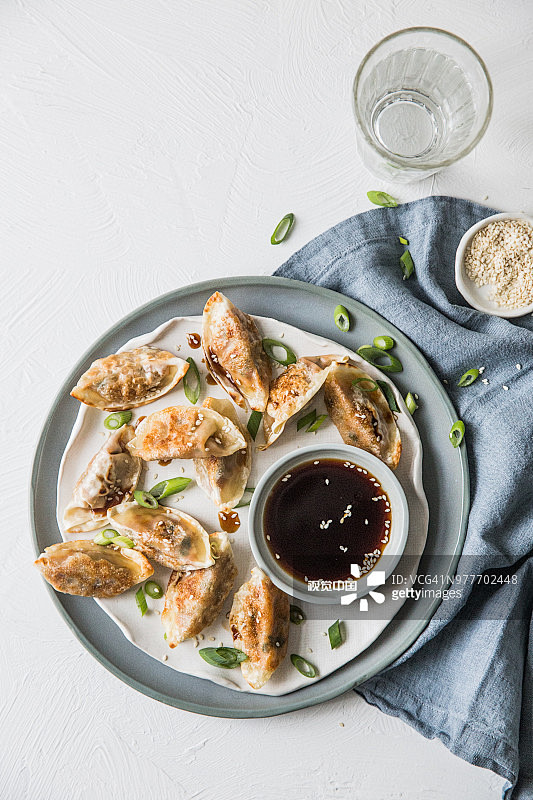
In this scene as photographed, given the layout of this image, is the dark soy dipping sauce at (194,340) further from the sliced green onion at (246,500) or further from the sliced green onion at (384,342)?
the sliced green onion at (384,342)

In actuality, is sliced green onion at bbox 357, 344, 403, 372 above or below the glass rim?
below

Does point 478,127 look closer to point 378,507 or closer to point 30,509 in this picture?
point 378,507

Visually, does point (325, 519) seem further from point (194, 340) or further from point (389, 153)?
point (389, 153)

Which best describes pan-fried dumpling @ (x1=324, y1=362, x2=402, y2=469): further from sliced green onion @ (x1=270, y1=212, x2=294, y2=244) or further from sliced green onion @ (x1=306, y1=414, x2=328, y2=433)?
sliced green onion @ (x1=270, y1=212, x2=294, y2=244)

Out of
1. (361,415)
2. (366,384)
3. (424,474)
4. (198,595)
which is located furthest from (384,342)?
(198,595)

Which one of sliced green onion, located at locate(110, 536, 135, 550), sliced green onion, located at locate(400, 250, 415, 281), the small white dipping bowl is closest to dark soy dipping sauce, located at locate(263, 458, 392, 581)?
the small white dipping bowl

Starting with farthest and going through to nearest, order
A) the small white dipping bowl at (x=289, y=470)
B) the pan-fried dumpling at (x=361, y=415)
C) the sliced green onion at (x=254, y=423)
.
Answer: the sliced green onion at (x=254, y=423), the pan-fried dumpling at (x=361, y=415), the small white dipping bowl at (x=289, y=470)

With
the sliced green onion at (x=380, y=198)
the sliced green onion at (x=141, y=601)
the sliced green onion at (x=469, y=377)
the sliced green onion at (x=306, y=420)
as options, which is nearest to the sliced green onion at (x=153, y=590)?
the sliced green onion at (x=141, y=601)
